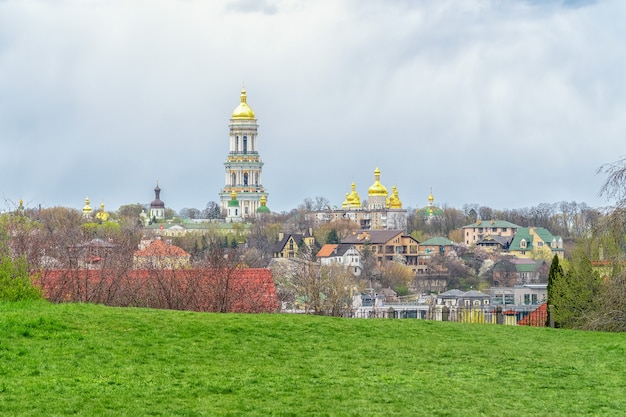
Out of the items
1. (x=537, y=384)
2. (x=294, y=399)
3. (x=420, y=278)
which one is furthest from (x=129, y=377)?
(x=420, y=278)

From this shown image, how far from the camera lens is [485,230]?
478 ft

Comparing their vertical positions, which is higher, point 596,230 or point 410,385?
point 596,230

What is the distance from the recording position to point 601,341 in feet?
59.7

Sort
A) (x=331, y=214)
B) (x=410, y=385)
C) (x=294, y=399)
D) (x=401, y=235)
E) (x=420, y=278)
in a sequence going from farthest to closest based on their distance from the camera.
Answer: (x=331, y=214) → (x=401, y=235) → (x=420, y=278) → (x=410, y=385) → (x=294, y=399)

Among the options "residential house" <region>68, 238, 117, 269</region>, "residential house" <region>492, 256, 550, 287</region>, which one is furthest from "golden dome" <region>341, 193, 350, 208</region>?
"residential house" <region>68, 238, 117, 269</region>

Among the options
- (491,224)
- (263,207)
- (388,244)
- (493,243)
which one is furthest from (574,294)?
(263,207)

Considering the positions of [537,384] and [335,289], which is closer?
[537,384]

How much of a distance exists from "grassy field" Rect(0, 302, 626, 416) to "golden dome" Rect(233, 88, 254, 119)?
150545 millimetres

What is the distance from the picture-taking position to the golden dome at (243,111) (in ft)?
550

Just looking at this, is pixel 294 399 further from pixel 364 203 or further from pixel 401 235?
pixel 364 203

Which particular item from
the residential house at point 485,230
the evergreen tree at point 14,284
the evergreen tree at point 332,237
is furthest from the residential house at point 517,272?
the evergreen tree at point 14,284

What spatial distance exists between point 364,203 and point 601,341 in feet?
486

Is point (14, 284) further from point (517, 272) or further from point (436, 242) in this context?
point (436, 242)

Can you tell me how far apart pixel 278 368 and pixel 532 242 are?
404ft
